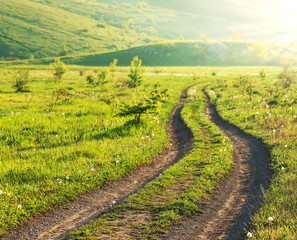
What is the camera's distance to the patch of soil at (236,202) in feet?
19.6

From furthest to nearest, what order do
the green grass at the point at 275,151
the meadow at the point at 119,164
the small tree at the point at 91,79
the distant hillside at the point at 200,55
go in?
1. the distant hillside at the point at 200,55
2. the small tree at the point at 91,79
3. the meadow at the point at 119,164
4. the green grass at the point at 275,151

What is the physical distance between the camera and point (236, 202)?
7508mm

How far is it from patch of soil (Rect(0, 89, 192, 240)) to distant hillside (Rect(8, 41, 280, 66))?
117714 millimetres

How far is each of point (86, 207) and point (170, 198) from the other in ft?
8.66

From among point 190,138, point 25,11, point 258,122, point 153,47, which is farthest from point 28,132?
point 25,11

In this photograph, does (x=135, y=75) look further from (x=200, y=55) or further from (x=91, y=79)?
(x=200, y=55)

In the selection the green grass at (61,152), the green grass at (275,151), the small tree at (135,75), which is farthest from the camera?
the small tree at (135,75)

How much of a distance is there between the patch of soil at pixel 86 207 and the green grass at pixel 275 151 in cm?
414

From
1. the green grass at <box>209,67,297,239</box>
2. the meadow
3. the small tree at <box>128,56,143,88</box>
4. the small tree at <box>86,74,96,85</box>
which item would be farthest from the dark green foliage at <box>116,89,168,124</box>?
the small tree at <box>86,74,96,85</box>

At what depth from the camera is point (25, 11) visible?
19262cm

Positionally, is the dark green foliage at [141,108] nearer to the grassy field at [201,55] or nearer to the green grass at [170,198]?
the green grass at [170,198]

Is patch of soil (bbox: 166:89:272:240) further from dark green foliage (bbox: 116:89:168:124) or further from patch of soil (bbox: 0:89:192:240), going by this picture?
dark green foliage (bbox: 116:89:168:124)

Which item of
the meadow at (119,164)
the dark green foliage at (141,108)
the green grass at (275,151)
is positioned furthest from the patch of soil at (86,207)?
the green grass at (275,151)

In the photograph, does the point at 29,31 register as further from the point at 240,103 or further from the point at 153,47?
the point at 240,103
